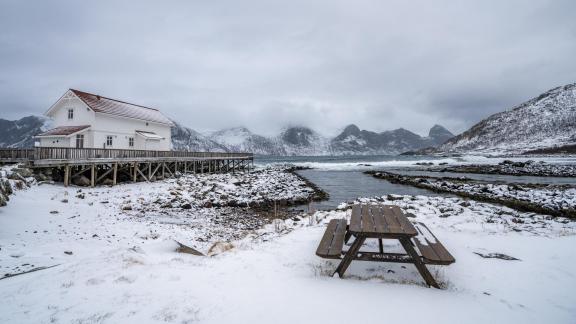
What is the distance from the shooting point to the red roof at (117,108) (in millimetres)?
27953

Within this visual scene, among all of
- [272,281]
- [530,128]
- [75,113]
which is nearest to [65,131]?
[75,113]

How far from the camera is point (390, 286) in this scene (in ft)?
15.2

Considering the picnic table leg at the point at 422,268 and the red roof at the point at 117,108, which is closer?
the picnic table leg at the point at 422,268

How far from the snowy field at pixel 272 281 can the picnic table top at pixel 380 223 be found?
0.89 meters

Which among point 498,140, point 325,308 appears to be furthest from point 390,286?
point 498,140

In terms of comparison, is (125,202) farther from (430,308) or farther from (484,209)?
(484,209)

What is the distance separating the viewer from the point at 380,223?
5297mm

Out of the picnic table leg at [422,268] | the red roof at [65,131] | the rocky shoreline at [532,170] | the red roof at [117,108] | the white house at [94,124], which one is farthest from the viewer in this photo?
the rocky shoreline at [532,170]

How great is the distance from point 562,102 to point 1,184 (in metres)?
192

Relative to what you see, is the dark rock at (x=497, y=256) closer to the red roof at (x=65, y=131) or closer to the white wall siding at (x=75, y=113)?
the red roof at (x=65, y=131)

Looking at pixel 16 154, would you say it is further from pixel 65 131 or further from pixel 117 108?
pixel 117 108

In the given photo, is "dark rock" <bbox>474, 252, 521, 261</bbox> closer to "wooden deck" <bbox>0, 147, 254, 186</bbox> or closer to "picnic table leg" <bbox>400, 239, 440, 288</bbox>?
"picnic table leg" <bbox>400, 239, 440, 288</bbox>

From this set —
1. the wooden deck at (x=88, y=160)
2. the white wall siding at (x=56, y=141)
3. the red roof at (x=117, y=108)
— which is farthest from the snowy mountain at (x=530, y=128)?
the white wall siding at (x=56, y=141)

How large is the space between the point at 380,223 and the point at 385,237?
601 millimetres
